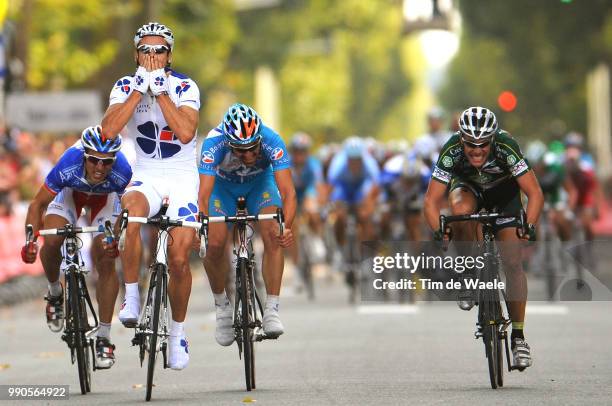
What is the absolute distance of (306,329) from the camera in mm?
19062

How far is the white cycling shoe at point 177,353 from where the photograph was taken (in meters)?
12.1

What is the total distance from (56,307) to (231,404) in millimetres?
2508

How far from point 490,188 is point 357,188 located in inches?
442

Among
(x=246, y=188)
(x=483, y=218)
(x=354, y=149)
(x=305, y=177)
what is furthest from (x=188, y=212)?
(x=305, y=177)

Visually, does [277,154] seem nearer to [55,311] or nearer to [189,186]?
[189,186]

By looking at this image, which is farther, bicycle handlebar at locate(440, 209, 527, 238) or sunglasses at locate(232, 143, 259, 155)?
sunglasses at locate(232, 143, 259, 155)

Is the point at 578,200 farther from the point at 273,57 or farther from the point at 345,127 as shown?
the point at 345,127

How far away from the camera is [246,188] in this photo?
1383 cm

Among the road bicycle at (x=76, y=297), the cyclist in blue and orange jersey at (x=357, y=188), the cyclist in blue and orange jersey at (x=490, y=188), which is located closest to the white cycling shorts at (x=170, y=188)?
the road bicycle at (x=76, y=297)

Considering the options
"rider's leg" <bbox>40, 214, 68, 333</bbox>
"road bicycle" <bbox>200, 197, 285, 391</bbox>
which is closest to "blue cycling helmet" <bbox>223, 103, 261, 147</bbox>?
"road bicycle" <bbox>200, 197, 285, 391</bbox>

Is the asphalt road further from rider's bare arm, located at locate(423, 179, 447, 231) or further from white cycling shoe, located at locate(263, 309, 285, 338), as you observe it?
rider's bare arm, located at locate(423, 179, 447, 231)

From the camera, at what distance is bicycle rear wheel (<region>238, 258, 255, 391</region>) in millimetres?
12469

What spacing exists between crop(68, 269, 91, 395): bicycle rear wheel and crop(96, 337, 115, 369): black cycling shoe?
145 millimetres

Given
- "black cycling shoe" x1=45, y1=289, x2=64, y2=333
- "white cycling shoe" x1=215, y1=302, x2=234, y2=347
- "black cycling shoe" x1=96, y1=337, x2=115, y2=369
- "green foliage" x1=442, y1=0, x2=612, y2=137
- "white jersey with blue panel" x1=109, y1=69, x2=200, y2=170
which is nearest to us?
"white jersey with blue panel" x1=109, y1=69, x2=200, y2=170
